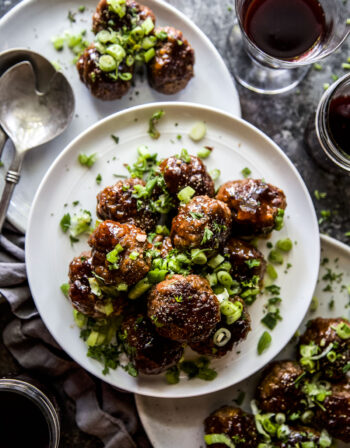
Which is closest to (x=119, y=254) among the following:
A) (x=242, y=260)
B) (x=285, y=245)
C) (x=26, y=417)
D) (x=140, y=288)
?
(x=140, y=288)

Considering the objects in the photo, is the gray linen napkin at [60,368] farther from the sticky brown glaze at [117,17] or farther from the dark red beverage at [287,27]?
the dark red beverage at [287,27]

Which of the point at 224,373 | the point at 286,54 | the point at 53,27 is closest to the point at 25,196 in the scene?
the point at 53,27

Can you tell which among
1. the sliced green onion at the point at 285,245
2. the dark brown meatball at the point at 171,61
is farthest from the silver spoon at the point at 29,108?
the sliced green onion at the point at 285,245

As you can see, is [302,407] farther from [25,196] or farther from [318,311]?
[25,196]

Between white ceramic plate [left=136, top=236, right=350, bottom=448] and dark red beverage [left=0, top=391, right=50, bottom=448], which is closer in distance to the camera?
dark red beverage [left=0, top=391, right=50, bottom=448]

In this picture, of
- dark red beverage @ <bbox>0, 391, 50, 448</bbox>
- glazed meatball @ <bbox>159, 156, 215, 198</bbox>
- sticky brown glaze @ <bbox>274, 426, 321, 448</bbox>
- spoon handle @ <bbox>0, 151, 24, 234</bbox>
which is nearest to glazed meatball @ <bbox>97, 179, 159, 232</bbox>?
glazed meatball @ <bbox>159, 156, 215, 198</bbox>

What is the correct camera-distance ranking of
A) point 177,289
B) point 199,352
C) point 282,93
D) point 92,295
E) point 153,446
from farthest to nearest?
point 282,93 → point 153,446 → point 199,352 → point 92,295 → point 177,289

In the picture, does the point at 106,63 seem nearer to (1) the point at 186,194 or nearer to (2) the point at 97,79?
(2) the point at 97,79

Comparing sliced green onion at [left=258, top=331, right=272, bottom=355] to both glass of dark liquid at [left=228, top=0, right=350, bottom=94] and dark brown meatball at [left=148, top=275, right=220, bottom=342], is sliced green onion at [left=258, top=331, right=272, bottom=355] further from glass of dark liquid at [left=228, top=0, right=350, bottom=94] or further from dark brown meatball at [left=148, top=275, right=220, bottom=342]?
glass of dark liquid at [left=228, top=0, right=350, bottom=94]
